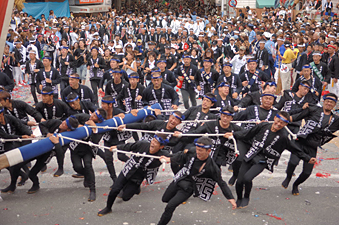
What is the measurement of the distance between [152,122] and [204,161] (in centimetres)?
188

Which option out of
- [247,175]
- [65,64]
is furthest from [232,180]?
[65,64]

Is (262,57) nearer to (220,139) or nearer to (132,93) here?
(132,93)

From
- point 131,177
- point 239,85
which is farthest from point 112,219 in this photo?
point 239,85

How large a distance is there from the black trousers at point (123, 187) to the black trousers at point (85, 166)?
674 millimetres

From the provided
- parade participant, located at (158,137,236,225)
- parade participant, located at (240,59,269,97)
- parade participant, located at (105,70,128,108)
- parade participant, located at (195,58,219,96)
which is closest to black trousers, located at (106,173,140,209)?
parade participant, located at (158,137,236,225)

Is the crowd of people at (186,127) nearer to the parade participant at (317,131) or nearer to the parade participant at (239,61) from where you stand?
the parade participant at (317,131)

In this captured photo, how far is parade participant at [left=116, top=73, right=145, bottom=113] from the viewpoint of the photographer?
9109mm

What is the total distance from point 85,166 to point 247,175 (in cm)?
273

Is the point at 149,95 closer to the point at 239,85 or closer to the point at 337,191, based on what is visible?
the point at 239,85

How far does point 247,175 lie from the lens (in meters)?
6.35

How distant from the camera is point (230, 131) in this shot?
22.5 ft

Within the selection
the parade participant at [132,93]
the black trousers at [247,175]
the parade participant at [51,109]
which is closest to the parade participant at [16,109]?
the parade participant at [51,109]

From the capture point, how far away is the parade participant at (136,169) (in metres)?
6.11

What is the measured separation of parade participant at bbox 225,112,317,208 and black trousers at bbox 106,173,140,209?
1.69 metres
